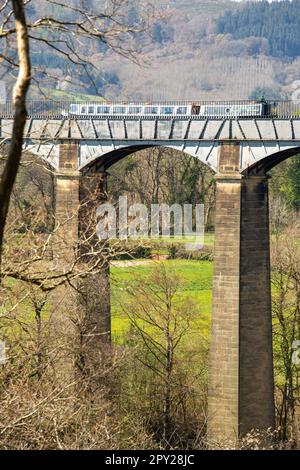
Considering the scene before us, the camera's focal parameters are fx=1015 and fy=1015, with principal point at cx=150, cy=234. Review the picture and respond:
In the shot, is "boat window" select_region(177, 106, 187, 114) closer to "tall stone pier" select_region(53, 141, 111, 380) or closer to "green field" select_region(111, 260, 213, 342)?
"tall stone pier" select_region(53, 141, 111, 380)

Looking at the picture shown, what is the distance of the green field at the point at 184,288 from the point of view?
43.0 metres

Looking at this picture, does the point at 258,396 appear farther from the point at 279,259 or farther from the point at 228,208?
the point at 279,259

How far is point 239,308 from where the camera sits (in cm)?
2900

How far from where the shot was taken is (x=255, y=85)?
15875 cm

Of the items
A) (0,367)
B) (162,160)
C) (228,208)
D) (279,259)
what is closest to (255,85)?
(162,160)

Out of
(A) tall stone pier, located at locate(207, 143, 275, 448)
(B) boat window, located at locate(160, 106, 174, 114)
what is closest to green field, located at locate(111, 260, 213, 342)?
(B) boat window, located at locate(160, 106, 174, 114)

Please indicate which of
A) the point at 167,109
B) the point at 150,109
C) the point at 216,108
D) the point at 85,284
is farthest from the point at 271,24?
the point at 85,284

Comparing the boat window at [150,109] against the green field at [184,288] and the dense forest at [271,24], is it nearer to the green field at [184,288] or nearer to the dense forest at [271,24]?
the green field at [184,288]

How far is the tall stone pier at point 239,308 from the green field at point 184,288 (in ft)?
36.8

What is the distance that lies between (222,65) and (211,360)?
5126 inches

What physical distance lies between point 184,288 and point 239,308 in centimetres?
2271

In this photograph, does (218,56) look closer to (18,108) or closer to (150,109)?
(150,109)

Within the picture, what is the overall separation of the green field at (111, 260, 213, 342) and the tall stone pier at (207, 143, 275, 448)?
11.2m

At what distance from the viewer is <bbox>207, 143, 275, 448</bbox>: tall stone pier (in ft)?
95.2
